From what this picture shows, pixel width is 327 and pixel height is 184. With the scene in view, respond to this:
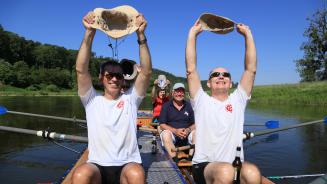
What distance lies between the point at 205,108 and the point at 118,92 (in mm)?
1028

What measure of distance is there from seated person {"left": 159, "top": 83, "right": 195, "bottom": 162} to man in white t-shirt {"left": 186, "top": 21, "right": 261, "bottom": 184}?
307 cm

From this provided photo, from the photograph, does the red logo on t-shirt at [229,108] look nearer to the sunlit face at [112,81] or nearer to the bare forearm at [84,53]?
the sunlit face at [112,81]

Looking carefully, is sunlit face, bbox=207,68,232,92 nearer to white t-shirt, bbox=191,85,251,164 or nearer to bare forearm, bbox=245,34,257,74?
white t-shirt, bbox=191,85,251,164

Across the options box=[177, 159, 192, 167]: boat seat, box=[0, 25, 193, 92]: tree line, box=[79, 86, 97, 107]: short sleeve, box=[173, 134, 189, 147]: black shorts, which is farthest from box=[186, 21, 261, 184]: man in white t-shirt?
box=[0, 25, 193, 92]: tree line

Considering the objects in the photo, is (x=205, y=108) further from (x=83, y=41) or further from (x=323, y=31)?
(x=323, y=31)

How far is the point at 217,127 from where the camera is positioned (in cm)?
388

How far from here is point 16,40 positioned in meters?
119

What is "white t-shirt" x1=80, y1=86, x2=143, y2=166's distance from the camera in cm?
378

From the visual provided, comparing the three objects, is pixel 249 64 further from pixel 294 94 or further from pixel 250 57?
pixel 294 94

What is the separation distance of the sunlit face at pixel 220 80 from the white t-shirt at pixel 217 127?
0.47 feet

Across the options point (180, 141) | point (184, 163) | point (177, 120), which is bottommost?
point (184, 163)

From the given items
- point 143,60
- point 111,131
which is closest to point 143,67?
point 143,60

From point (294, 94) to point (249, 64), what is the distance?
34.1 meters

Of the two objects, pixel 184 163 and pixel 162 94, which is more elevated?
pixel 162 94
